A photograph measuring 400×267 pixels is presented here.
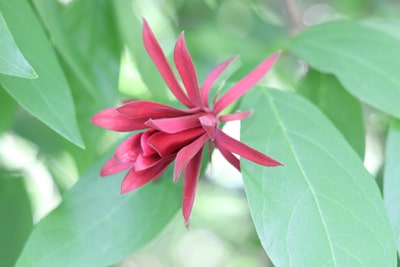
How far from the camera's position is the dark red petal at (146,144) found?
582mm

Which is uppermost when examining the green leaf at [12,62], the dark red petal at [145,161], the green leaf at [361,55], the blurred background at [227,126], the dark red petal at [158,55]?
the green leaf at [12,62]

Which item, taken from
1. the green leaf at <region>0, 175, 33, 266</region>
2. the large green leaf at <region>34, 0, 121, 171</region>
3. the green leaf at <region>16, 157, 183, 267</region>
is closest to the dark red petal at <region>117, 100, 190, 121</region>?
the green leaf at <region>16, 157, 183, 267</region>

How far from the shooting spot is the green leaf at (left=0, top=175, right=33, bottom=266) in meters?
0.94

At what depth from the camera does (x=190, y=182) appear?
0.61 metres

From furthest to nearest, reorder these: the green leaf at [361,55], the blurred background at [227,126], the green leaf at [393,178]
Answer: the blurred background at [227,126] → the green leaf at [361,55] → the green leaf at [393,178]

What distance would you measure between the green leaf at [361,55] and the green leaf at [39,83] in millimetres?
320

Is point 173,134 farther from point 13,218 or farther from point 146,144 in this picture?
point 13,218

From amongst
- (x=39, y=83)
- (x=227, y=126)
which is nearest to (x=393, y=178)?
(x=227, y=126)

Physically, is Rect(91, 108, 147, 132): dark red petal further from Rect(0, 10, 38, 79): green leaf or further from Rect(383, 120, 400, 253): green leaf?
Rect(383, 120, 400, 253): green leaf

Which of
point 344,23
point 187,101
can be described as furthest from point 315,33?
point 187,101

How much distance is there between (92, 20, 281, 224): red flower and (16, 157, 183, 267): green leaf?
8cm

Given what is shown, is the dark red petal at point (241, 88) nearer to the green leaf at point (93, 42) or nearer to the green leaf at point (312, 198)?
the green leaf at point (312, 198)

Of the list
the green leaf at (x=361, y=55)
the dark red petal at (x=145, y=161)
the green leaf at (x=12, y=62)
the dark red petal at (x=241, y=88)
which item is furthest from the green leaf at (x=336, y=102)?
the green leaf at (x=12, y=62)

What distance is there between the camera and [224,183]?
5.41 feet
